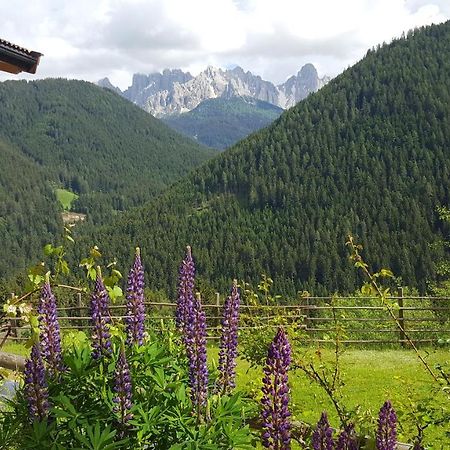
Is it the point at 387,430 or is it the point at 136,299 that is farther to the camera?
the point at 136,299

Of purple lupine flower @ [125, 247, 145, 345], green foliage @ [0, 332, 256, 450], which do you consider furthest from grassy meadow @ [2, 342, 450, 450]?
purple lupine flower @ [125, 247, 145, 345]

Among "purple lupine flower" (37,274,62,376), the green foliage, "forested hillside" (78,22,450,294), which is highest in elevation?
"forested hillside" (78,22,450,294)

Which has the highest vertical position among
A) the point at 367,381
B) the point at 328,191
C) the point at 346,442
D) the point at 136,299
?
the point at 328,191

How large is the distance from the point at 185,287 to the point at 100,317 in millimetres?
642

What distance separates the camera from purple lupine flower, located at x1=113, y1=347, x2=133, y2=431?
3.28 metres

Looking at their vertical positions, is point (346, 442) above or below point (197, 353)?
below

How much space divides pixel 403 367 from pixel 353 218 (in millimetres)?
135231

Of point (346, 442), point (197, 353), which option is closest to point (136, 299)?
point (197, 353)

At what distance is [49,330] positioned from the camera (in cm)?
347

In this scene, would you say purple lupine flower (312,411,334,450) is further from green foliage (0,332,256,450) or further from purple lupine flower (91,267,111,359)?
purple lupine flower (91,267,111,359)

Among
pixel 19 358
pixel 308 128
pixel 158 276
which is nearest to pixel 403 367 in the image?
pixel 19 358

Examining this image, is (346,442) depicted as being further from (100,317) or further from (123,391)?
(100,317)

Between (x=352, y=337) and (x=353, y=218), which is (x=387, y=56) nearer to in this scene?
(x=353, y=218)

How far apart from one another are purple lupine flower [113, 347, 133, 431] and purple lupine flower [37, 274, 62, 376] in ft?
1.56
